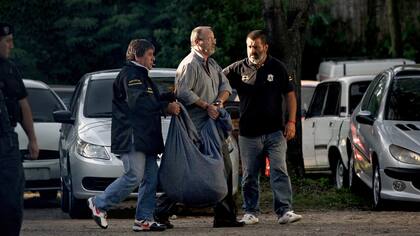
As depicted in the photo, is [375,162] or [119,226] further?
[375,162]

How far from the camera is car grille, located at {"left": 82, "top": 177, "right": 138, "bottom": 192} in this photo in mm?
15227

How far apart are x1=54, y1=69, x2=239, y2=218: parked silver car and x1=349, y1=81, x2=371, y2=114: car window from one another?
4.19m

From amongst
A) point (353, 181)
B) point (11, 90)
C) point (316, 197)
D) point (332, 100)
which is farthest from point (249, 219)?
point (332, 100)

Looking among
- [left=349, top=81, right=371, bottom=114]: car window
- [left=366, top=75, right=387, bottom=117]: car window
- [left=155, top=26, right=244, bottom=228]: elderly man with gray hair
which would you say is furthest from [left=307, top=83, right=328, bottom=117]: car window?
[left=155, top=26, right=244, bottom=228]: elderly man with gray hair

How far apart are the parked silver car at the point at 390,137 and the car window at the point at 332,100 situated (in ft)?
7.75

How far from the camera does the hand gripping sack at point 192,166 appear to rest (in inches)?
502

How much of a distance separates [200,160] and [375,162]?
148 inches

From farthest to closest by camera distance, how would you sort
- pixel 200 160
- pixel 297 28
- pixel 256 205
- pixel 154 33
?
pixel 154 33 → pixel 297 28 → pixel 256 205 → pixel 200 160

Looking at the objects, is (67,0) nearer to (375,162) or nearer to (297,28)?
(297,28)

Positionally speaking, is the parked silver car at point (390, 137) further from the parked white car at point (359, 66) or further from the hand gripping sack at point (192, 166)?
the parked white car at point (359, 66)

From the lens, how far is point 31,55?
33250mm

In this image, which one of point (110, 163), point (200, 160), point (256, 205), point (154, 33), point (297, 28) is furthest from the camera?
point (154, 33)

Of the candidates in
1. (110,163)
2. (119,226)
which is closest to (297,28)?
(110,163)

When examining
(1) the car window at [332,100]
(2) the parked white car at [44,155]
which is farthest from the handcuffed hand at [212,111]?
(1) the car window at [332,100]
